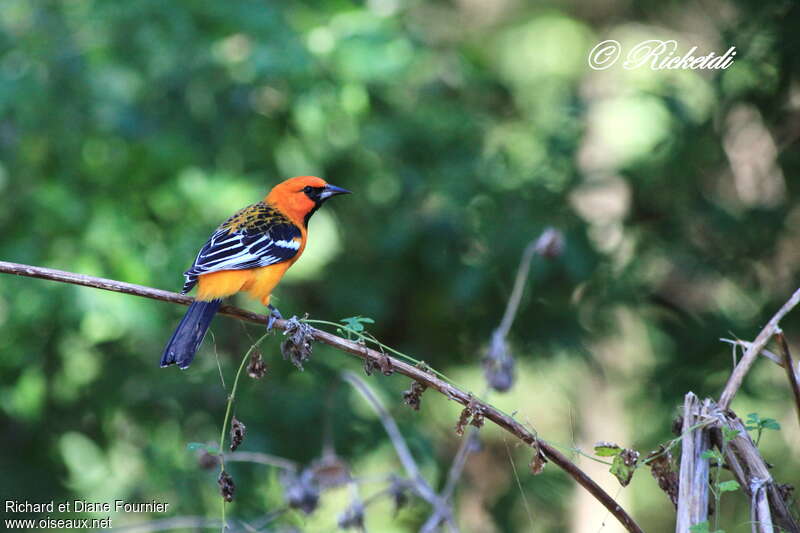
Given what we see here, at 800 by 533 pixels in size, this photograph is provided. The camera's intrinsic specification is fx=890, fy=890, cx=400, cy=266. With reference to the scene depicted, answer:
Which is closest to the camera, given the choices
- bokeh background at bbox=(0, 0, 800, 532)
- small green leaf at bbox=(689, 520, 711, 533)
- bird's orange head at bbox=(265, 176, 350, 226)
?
small green leaf at bbox=(689, 520, 711, 533)

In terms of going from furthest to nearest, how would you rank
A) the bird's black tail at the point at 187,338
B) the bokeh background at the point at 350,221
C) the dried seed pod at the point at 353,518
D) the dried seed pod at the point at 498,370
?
the bokeh background at the point at 350,221 < the dried seed pod at the point at 498,370 < the bird's black tail at the point at 187,338 < the dried seed pod at the point at 353,518

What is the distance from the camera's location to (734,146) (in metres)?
7.20

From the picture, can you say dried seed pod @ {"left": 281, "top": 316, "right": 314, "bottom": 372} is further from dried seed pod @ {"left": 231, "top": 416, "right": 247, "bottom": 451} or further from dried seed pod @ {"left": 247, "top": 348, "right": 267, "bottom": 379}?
dried seed pod @ {"left": 231, "top": 416, "right": 247, "bottom": 451}

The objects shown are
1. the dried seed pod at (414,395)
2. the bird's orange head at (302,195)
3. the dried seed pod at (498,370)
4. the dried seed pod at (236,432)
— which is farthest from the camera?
the bird's orange head at (302,195)

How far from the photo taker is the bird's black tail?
3566 millimetres

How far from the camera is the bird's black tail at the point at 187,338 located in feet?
11.7

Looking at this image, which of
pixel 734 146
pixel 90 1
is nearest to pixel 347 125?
pixel 90 1

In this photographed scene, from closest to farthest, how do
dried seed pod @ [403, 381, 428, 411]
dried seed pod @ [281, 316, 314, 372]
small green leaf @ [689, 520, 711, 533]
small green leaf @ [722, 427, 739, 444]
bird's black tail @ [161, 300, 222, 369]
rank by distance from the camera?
1. small green leaf @ [689, 520, 711, 533]
2. small green leaf @ [722, 427, 739, 444]
3. dried seed pod @ [403, 381, 428, 411]
4. dried seed pod @ [281, 316, 314, 372]
5. bird's black tail @ [161, 300, 222, 369]

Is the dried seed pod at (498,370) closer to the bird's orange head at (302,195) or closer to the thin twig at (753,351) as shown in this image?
the bird's orange head at (302,195)

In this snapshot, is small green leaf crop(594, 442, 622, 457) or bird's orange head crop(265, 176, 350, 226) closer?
small green leaf crop(594, 442, 622, 457)
